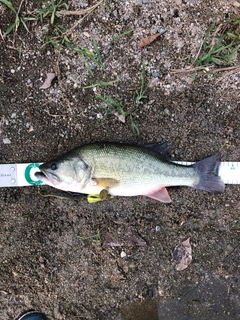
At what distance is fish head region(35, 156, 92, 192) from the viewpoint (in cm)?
317

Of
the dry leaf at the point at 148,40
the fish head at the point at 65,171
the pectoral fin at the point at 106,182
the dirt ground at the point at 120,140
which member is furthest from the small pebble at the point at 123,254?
the dry leaf at the point at 148,40

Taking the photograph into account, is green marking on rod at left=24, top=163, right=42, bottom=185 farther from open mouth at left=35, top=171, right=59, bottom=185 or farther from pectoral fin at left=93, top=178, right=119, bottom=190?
pectoral fin at left=93, top=178, right=119, bottom=190

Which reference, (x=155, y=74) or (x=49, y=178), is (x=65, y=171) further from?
(x=155, y=74)

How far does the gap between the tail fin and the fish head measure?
3.70ft

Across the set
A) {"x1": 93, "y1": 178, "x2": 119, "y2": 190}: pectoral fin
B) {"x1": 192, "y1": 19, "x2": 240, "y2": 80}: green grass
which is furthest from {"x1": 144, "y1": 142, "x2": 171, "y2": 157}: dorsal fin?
{"x1": 192, "y1": 19, "x2": 240, "y2": 80}: green grass

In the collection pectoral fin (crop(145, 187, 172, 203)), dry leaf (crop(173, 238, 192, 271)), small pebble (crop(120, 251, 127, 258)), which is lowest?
dry leaf (crop(173, 238, 192, 271))

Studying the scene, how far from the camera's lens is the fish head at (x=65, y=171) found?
317cm

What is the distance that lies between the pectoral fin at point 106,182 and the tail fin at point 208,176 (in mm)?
837

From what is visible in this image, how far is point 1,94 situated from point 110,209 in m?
1.76

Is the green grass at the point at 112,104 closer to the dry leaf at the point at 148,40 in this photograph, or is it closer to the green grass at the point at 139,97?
the green grass at the point at 139,97

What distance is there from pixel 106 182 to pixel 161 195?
2.01 ft

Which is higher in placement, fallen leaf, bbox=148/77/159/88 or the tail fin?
fallen leaf, bbox=148/77/159/88

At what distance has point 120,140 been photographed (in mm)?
3535

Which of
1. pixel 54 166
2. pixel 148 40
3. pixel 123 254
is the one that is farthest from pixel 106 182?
pixel 148 40
